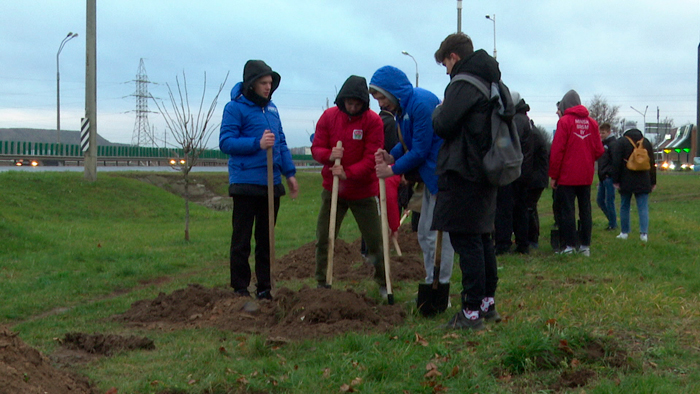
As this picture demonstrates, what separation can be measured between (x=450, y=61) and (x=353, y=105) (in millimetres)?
1320

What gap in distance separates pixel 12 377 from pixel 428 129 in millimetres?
3535

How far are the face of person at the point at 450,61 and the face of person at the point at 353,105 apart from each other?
1212 millimetres

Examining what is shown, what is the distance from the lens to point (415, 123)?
5.57 m

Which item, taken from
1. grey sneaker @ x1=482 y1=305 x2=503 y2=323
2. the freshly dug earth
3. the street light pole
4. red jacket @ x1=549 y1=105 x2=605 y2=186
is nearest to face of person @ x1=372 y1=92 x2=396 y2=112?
the freshly dug earth

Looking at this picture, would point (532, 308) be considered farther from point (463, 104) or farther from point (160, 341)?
point (160, 341)

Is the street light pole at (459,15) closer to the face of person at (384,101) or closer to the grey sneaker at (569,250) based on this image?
the grey sneaker at (569,250)

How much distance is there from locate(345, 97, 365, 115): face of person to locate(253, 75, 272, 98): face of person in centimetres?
78

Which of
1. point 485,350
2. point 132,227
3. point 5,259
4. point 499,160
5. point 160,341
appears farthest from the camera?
point 132,227

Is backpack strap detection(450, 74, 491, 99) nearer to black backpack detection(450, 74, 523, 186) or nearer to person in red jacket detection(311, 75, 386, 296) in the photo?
black backpack detection(450, 74, 523, 186)

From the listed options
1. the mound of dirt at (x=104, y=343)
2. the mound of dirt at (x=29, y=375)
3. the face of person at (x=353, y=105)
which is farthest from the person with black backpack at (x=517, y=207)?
the mound of dirt at (x=29, y=375)

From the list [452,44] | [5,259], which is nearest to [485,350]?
[452,44]

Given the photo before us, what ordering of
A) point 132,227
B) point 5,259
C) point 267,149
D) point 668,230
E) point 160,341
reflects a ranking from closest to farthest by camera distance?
point 160,341, point 267,149, point 5,259, point 668,230, point 132,227

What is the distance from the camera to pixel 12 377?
318cm

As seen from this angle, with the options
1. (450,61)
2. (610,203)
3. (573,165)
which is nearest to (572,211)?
(573,165)
